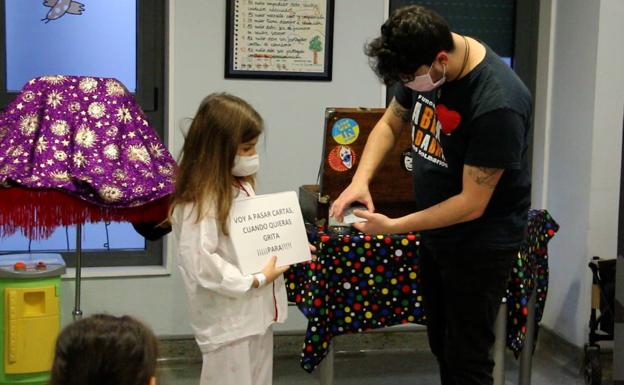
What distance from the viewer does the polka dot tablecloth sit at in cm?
265

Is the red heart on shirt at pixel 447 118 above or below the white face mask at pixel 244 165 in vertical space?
above

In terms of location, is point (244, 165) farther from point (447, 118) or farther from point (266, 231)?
point (447, 118)

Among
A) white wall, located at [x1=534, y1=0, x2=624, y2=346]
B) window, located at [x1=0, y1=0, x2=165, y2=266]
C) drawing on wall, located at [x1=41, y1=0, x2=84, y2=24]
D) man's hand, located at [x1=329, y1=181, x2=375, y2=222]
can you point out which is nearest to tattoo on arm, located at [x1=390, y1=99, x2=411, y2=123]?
man's hand, located at [x1=329, y1=181, x2=375, y2=222]

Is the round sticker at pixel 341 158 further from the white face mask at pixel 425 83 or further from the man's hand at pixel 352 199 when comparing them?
the white face mask at pixel 425 83

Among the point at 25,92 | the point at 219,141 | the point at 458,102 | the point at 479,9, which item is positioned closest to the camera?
the point at 458,102

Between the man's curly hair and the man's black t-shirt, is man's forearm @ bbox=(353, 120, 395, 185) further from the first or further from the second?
the man's curly hair

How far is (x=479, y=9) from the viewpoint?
3.85m

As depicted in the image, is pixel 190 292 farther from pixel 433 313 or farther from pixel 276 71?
pixel 276 71

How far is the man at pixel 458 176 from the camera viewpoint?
1976mm

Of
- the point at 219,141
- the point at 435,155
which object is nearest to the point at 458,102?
the point at 435,155

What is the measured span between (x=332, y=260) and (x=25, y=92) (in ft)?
3.54

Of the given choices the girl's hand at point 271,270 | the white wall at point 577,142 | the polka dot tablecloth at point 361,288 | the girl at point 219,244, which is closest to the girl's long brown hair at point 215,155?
the girl at point 219,244

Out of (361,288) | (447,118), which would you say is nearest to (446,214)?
(447,118)

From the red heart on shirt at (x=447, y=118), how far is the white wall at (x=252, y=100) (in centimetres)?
155
